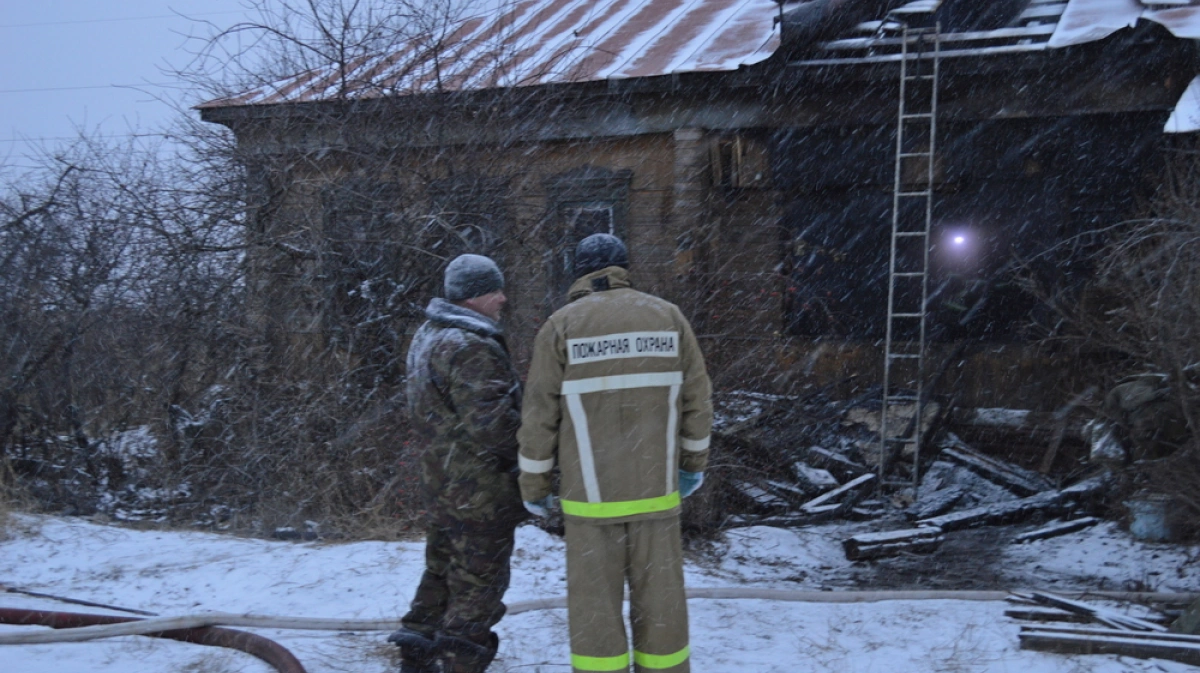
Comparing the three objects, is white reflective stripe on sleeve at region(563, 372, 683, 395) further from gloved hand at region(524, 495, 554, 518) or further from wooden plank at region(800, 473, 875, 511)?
wooden plank at region(800, 473, 875, 511)

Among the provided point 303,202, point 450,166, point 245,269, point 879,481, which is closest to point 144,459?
point 245,269

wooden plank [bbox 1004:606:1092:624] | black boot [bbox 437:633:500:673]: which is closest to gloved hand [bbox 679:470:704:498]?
black boot [bbox 437:633:500:673]

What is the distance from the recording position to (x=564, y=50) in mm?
10070

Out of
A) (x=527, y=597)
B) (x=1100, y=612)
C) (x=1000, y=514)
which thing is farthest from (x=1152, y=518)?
(x=527, y=597)

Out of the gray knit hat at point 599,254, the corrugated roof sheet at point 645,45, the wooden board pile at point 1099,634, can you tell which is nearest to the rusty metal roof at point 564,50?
the corrugated roof sheet at point 645,45

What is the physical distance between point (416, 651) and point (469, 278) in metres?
1.63

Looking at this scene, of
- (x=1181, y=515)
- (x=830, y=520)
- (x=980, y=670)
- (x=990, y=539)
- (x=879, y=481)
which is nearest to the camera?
(x=980, y=670)

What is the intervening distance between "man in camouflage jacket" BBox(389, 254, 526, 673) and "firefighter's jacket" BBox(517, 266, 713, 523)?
0.81 feet

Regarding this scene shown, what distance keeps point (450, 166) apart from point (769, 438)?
396 centimetres

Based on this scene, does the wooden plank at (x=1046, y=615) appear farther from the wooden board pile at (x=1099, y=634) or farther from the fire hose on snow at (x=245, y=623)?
the fire hose on snow at (x=245, y=623)

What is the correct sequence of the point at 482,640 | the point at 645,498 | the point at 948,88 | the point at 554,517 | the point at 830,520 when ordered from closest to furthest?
the point at 645,498
the point at 482,640
the point at 554,517
the point at 830,520
the point at 948,88

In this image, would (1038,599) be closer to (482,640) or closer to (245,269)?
(482,640)

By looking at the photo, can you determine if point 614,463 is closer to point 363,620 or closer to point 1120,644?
point 363,620

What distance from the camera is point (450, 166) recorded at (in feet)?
27.0
